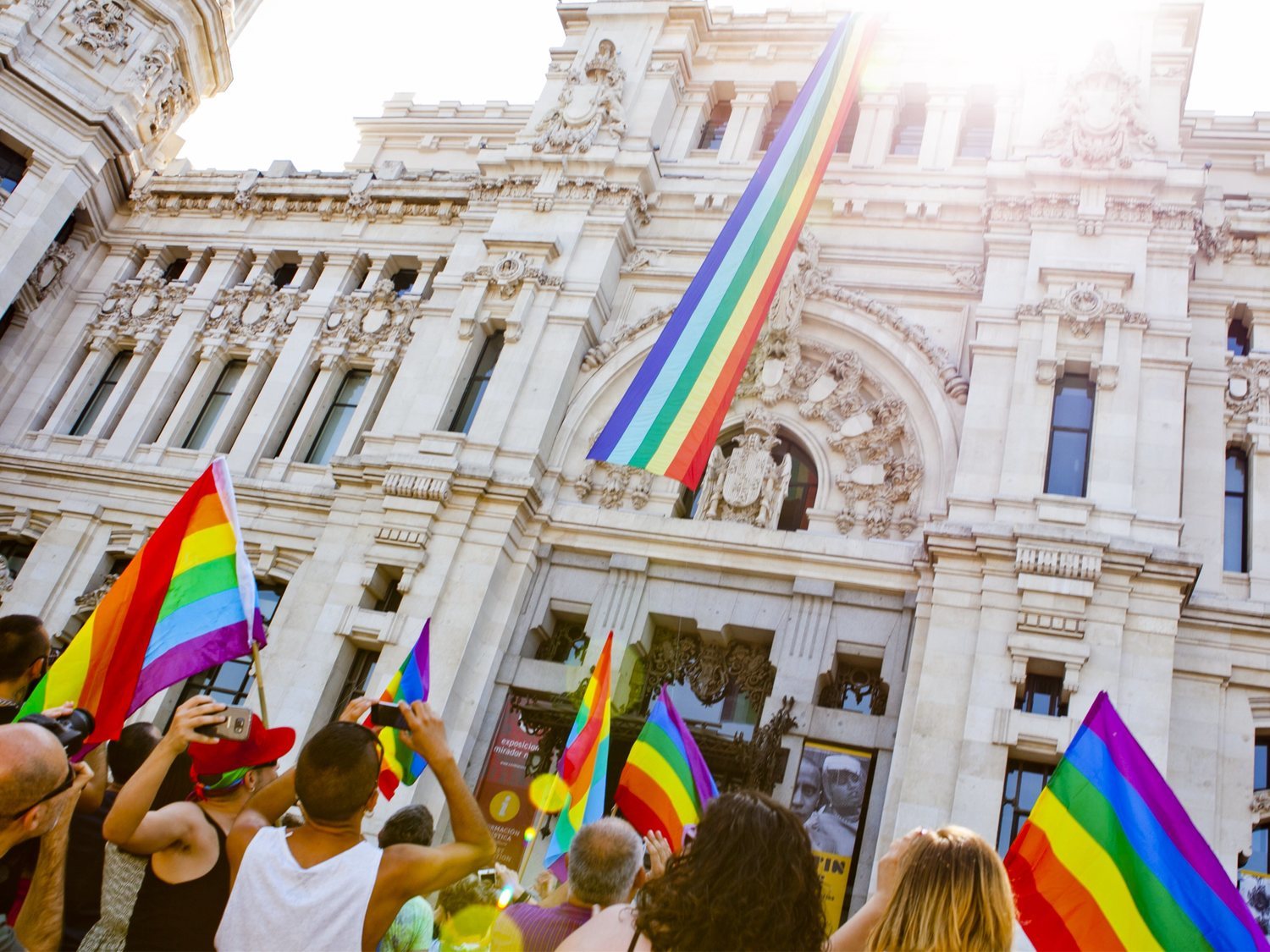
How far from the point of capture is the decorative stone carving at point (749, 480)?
1750cm

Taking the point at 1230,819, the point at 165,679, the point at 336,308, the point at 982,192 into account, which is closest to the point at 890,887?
the point at 165,679

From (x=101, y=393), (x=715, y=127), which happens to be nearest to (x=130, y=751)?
(x=715, y=127)

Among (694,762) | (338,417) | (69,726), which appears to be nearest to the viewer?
(69,726)

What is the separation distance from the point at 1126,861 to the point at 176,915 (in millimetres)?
5997

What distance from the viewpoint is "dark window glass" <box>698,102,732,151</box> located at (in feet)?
75.8

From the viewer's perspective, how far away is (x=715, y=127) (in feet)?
76.9

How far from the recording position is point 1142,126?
59.4ft

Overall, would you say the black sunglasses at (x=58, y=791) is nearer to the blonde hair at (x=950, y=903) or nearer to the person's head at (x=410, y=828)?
the person's head at (x=410, y=828)

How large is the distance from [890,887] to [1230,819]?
39.7 ft

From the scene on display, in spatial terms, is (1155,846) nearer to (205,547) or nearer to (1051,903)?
(1051,903)

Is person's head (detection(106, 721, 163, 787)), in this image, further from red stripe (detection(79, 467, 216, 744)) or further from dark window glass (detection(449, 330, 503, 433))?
dark window glass (detection(449, 330, 503, 433))

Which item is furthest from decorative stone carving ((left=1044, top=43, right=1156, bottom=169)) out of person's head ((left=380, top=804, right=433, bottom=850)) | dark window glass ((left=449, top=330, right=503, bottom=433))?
person's head ((left=380, top=804, right=433, bottom=850))

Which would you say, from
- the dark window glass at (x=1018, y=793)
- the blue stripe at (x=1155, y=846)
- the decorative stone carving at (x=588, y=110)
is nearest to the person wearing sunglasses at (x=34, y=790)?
the blue stripe at (x=1155, y=846)

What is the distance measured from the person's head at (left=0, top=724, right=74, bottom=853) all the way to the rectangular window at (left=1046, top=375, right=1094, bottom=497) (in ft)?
47.3
